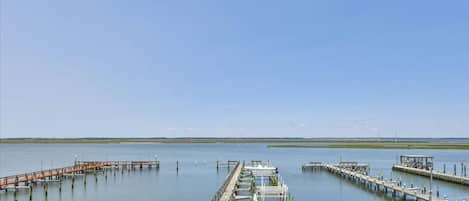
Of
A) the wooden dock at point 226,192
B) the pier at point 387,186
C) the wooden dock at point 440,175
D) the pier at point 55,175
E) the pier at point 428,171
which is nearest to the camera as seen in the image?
the wooden dock at point 226,192

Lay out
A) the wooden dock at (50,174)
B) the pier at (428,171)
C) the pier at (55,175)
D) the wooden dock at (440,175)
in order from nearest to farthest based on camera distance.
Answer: the pier at (55,175) → the wooden dock at (50,174) → the wooden dock at (440,175) → the pier at (428,171)

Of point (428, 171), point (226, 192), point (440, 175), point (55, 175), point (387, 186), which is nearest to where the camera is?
point (226, 192)

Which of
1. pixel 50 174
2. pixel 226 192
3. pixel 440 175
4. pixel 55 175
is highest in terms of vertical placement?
pixel 226 192

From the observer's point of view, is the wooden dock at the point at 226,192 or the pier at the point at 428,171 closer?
the wooden dock at the point at 226,192

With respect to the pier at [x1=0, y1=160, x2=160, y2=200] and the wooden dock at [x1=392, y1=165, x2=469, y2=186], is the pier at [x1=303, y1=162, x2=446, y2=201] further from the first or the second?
the pier at [x1=0, y1=160, x2=160, y2=200]

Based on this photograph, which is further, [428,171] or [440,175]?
[428,171]

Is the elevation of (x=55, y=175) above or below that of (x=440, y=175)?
below

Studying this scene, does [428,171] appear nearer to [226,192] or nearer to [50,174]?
[226,192]

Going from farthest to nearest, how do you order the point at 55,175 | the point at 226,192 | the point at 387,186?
Answer: 1. the point at 55,175
2. the point at 387,186
3. the point at 226,192

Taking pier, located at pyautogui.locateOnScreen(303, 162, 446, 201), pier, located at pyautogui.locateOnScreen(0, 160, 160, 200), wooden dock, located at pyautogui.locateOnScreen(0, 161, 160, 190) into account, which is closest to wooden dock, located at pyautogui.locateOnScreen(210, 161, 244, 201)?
pier, located at pyautogui.locateOnScreen(303, 162, 446, 201)

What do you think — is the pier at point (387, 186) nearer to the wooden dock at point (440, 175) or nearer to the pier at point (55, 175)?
the wooden dock at point (440, 175)

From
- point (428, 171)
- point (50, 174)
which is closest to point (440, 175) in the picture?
point (428, 171)

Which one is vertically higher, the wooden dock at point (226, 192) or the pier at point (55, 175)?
the wooden dock at point (226, 192)

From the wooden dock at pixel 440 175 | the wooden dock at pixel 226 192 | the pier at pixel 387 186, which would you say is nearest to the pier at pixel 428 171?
the wooden dock at pixel 440 175
